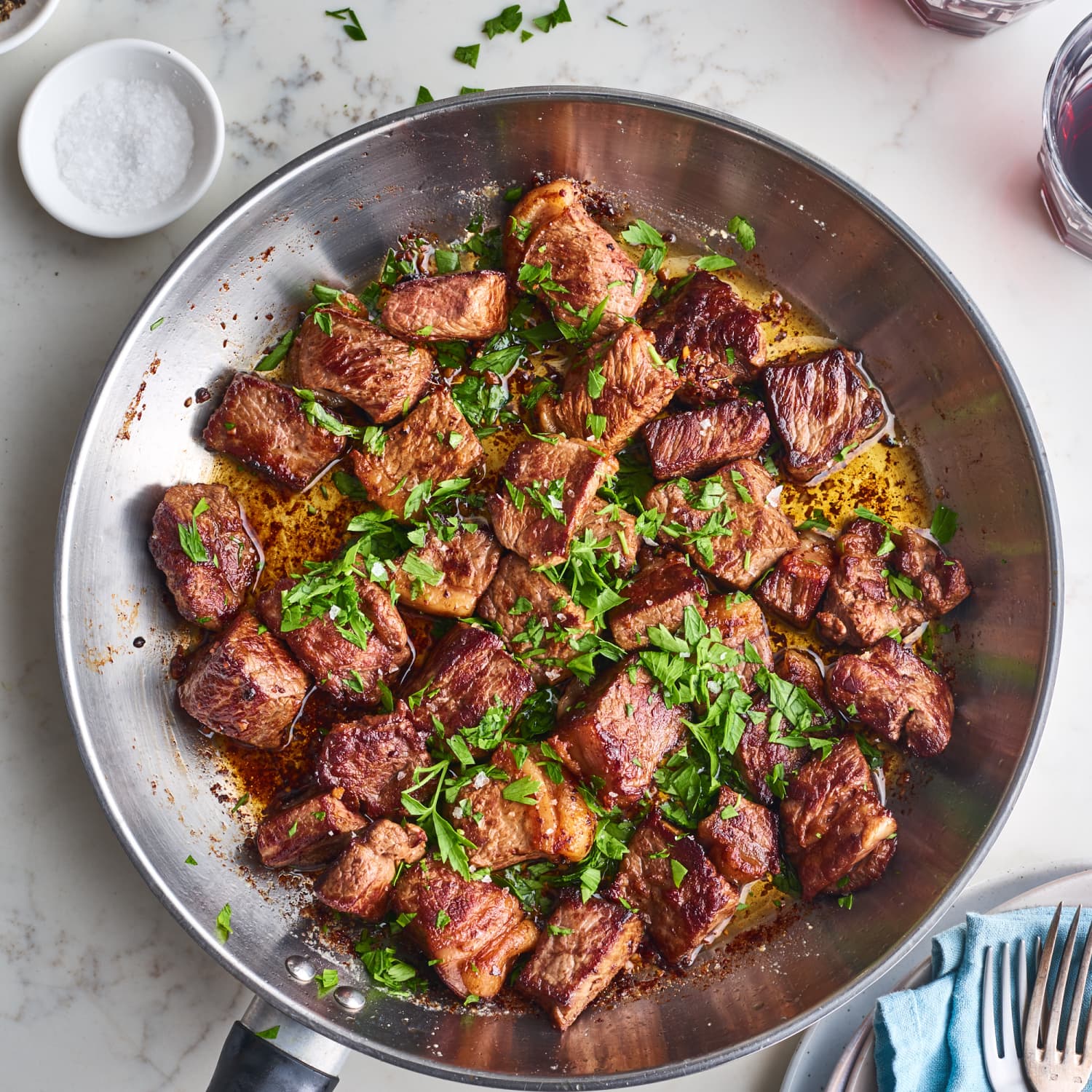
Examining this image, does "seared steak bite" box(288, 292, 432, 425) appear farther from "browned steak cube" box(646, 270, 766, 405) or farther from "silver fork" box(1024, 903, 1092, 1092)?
"silver fork" box(1024, 903, 1092, 1092)

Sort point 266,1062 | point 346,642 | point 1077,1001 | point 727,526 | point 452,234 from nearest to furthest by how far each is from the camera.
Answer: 1. point 266,1062
2. point 1077,1001
3. point 346,642
4. point 727,526
5. point 452,234

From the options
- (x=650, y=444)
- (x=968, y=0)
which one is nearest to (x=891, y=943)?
(x=650, y=444)

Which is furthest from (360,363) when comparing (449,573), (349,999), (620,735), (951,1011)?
(951,1011)

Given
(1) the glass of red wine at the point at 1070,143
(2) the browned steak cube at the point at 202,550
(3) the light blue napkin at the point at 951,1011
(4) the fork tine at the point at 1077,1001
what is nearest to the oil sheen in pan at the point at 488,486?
(2) the browned steak cube at the point at 202,550

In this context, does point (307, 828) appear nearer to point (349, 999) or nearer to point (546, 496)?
point (349, 999)

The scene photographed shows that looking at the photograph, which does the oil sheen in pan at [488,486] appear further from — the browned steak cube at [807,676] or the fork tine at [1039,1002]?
the fork tine at [1039,1002]

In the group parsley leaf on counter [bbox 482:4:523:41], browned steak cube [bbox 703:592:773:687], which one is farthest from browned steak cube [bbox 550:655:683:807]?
parsley leaf on counter [bbox 482:4:523:41]
